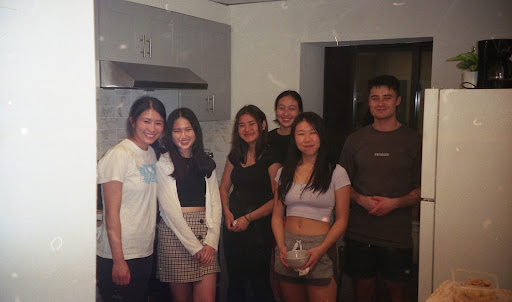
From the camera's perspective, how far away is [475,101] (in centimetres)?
148

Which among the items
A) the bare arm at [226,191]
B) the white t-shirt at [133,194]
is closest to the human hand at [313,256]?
the bare arm at [226,191]

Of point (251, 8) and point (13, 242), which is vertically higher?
point (251, 8)

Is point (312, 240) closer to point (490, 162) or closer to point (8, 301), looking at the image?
point (490, 162)

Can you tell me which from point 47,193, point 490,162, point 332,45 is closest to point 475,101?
point 490,162

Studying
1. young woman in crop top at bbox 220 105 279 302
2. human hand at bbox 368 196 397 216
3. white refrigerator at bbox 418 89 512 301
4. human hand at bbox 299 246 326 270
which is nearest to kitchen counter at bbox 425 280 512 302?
white refrigerator at bbox 418 89 512 301

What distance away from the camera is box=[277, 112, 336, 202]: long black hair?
1.71 m

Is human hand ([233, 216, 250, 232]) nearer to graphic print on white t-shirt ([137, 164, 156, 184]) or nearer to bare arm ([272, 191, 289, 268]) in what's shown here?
bare arm ([272, 191, 289, 268])

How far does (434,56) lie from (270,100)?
0.72 meters

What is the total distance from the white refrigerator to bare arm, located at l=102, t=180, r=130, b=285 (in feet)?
3.12

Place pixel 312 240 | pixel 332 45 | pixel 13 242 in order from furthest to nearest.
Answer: pixel 332 45 < pixel 312 240 < pixel 13 242

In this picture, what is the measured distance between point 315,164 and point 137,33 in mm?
820

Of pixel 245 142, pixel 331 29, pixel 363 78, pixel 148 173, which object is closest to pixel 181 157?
pixel 148 173

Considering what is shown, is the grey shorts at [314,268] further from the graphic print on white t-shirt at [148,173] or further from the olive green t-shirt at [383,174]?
the graphic print on white t-shirt at [148,173]

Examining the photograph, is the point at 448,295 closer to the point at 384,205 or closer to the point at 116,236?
the point at 384,205
